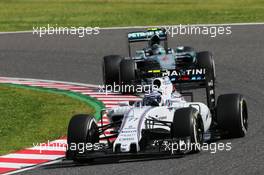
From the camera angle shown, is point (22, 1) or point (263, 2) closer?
point (263, 2)

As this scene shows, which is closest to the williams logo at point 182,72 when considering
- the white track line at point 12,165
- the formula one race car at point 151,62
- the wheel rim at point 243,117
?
the formula one race car at point 151,62

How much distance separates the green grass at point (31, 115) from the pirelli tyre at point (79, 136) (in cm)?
188

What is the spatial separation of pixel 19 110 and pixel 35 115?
0.75m

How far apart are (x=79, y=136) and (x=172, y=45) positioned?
1519cm

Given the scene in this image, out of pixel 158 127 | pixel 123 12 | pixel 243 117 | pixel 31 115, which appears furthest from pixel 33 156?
pixel 123 12

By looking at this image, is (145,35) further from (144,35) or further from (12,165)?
(12,165)

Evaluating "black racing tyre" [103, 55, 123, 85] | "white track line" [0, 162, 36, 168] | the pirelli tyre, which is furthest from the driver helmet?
"white track line" [0, 162, 36, 168]

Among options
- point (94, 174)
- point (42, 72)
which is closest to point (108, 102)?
point (42, 72)

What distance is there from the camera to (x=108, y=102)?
20719mm

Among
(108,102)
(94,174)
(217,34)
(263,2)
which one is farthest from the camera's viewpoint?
(263,2)

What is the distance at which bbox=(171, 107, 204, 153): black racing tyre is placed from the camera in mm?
14195

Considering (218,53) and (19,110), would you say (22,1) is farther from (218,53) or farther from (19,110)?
(19,110)

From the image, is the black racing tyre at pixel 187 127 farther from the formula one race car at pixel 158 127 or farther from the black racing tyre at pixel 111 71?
the black racing tyre at pixel 111 71

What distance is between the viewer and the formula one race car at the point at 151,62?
834 inches
